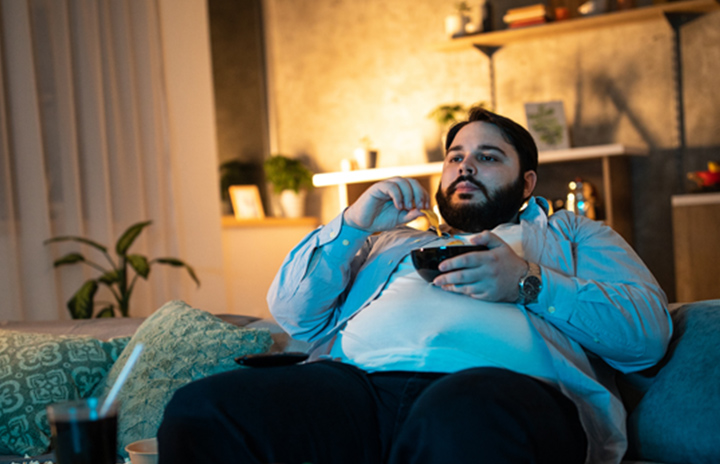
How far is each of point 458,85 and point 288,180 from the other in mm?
1226

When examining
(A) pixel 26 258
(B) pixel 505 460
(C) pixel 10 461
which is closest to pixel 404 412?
(B) pixel 505 460

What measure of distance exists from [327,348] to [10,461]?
0.77m

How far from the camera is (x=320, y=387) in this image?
4.19ft

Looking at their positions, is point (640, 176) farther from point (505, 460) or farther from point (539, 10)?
point (505, 460)

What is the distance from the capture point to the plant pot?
471 cm

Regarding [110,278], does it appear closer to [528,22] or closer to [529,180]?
[529,180]

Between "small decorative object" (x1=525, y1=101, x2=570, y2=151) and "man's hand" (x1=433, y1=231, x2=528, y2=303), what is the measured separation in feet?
8.66

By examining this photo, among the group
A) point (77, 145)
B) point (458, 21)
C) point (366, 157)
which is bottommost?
point (366, 157)

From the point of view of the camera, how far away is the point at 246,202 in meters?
4.74

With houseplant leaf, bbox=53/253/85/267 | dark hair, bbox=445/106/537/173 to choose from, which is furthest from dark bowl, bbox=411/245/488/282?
houseplant leaf, bbox=53/253/85/267

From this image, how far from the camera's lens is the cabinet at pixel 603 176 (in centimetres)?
357

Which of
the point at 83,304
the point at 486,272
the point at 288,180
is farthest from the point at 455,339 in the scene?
the point at 288,180

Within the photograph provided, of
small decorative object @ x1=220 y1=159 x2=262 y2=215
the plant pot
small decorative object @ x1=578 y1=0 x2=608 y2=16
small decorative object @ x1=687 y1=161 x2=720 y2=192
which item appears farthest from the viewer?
small decorative object @ x1=220 y1=159 x2=262 y2=215

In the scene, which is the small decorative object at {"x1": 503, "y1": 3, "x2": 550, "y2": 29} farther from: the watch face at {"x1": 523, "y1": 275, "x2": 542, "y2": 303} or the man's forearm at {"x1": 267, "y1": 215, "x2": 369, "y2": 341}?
the watch face at {"x1": 523, "y1": 275, "x2": 542, "y2": 303}
